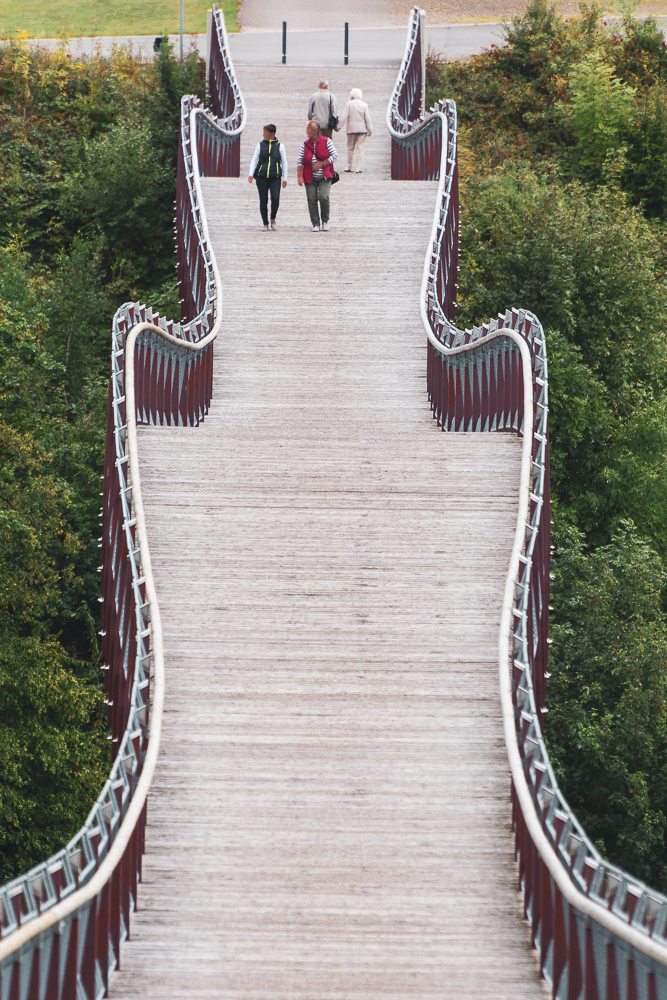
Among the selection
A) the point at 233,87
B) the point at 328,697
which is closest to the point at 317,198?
the point at 233,87

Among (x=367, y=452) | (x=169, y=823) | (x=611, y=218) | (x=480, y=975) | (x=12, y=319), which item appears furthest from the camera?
(x=611, y=218)

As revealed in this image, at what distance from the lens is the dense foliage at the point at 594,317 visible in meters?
18.3

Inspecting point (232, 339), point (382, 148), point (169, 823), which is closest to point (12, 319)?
point (232, 339)

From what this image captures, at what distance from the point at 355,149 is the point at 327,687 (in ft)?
46.5

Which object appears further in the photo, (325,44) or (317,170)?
(325,44)

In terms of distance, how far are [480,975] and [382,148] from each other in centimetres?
1849

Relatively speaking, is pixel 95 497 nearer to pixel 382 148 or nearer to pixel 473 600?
pixel 382 148

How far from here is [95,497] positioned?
22.0 metres

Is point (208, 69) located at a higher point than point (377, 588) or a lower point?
higher

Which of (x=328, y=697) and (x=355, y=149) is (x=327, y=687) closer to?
(x=328, y=697)

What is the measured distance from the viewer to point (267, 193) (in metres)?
20.1

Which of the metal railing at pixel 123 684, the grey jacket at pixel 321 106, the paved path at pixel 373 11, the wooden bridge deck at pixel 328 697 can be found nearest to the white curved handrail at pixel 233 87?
the grey jacket at pixel 321 106

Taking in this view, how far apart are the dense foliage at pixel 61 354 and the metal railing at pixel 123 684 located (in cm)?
307

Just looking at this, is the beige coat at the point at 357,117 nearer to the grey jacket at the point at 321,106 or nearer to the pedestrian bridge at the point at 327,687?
the grey jacket at the point at 321,106
